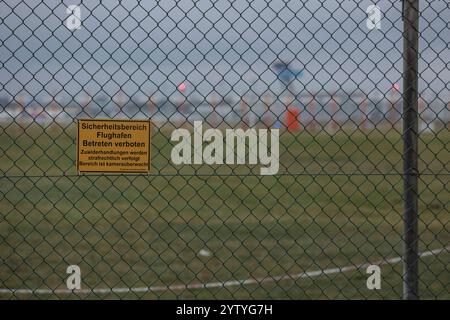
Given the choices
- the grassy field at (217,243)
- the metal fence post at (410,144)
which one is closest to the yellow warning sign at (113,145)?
the grassy field at (217,243)

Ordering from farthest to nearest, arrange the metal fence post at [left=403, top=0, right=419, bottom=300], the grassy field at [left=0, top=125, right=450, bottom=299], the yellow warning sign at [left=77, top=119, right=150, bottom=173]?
the grassy field at [left=0, top=125, right=450, bottom=299] → the metal fence post at [left=403, top=0, right=419, bottom=300] → the yellow warning sign at [left=77, top=119, right=150, bottom=173]

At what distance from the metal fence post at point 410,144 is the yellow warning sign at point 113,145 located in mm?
1378

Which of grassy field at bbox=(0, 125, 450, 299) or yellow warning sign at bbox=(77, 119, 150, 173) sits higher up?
yellow warning sign at bbox=(77, 119, 150, 173)

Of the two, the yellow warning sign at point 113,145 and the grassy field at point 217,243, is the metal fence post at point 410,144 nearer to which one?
the grassy field at point 217,243

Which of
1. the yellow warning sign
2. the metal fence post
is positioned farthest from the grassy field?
the yellow warning sign

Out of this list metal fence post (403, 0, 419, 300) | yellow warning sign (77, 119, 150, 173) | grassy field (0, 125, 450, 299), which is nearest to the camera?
yellow warning sign (77, 119, 150, 173)

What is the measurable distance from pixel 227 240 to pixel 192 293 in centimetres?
168

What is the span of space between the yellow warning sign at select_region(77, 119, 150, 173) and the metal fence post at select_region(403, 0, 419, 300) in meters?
1.38

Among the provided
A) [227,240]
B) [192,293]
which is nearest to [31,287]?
[192,293]

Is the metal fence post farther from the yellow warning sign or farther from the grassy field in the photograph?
the yellow warning sign

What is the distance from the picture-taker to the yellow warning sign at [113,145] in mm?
3744

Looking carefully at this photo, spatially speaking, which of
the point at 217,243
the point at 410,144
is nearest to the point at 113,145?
the point at 410,144

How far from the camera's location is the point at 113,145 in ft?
12.3

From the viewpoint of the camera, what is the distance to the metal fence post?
3.92 meters
